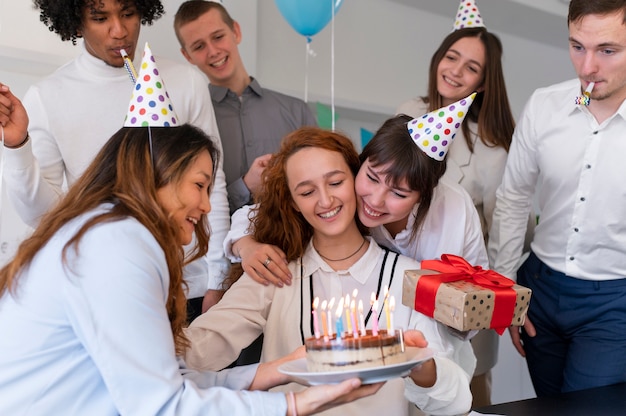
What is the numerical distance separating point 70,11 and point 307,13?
1159mm

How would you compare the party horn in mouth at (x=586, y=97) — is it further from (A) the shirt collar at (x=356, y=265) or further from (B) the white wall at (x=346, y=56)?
(B) the white wall at (x=346, y=56)

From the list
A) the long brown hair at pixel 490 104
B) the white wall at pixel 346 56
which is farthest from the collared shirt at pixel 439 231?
the white wall at pixel 346 56

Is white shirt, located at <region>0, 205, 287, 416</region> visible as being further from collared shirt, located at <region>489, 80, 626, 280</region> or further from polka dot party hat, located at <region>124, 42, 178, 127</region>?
collared shirt, located at <region>489, 80, 626, 280</region>

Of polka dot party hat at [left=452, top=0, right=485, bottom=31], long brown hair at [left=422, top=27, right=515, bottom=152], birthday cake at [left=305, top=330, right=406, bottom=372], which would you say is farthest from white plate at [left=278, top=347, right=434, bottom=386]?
polka dot party hat at [left=452, top=0, right=485, bottom=31]

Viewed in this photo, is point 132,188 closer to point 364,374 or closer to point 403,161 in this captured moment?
point 364,374

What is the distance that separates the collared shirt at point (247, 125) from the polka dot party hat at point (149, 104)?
1121mm

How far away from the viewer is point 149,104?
1.36 meters

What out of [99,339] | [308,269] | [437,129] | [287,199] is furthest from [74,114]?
[99,339]

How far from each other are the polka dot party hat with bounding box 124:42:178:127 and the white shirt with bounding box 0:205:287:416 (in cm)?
22

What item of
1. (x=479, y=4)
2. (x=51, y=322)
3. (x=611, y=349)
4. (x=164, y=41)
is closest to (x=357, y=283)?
(x=611, y=349)

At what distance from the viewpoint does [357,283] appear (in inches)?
75.0

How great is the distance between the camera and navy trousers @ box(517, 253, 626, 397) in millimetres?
2016

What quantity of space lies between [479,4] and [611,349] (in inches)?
119

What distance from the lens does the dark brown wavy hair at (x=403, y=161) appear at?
187 centimetres
